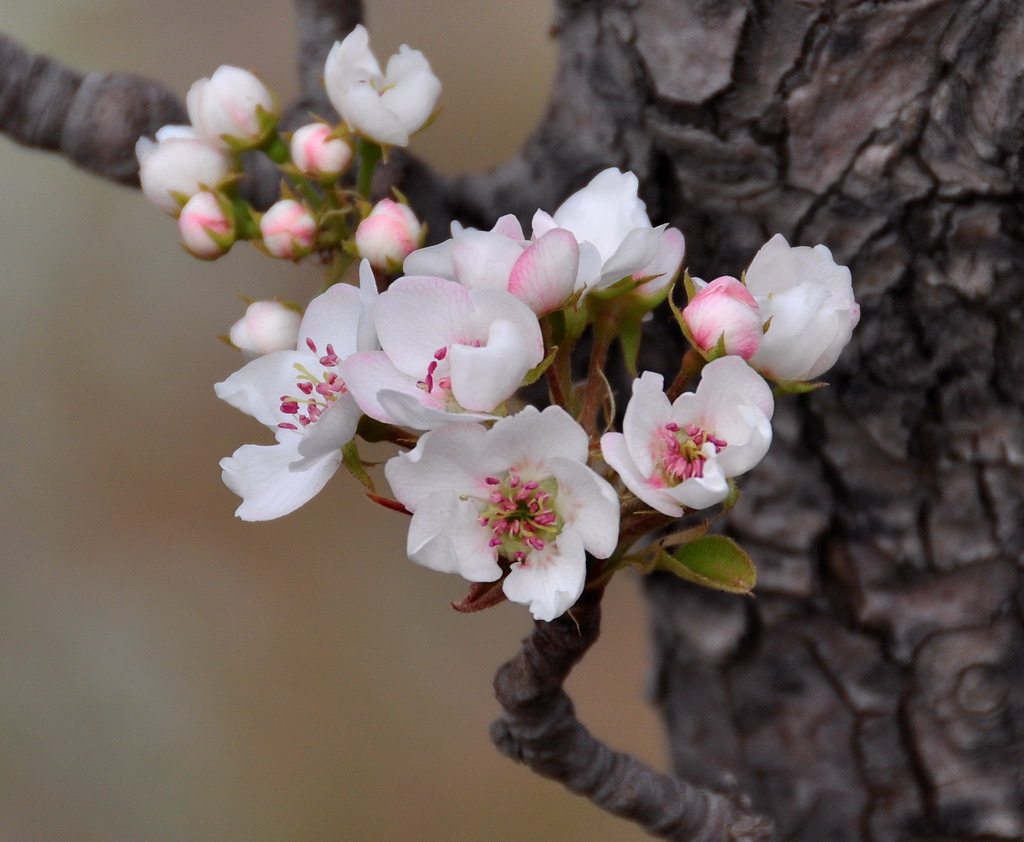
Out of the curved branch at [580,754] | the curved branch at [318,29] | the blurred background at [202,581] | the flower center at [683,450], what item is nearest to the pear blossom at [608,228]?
the flower center at [683,450]

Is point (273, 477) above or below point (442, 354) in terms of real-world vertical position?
below

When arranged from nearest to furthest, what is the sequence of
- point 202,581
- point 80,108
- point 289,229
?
point 289,229
point 80,108
point 202,581

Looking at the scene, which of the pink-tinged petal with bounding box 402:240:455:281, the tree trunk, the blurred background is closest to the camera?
the pink-tinged petal with bounding box 402:240:455:281

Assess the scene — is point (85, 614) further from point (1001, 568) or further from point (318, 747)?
point (1001, 568)

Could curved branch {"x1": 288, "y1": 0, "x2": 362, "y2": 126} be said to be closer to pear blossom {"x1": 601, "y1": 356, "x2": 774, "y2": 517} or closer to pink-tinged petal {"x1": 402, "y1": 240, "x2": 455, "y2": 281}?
pink-tinged petal {"x1": 402, "y1": 240, "x2": 455, "y2": 281}

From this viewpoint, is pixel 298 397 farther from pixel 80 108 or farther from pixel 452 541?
pixel 80 108

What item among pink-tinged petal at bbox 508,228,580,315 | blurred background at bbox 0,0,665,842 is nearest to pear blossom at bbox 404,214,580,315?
pink-tinged petal at bbox 508,228,580,315

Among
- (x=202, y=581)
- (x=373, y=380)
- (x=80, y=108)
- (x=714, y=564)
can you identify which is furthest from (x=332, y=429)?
(x=202, y=581)

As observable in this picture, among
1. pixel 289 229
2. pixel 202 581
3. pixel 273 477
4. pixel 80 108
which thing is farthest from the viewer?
pixel 202 581

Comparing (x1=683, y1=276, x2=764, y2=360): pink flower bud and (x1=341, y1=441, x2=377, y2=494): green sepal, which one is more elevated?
(x1=683, y1=276, x2=764, y2=360): pink flower bud
